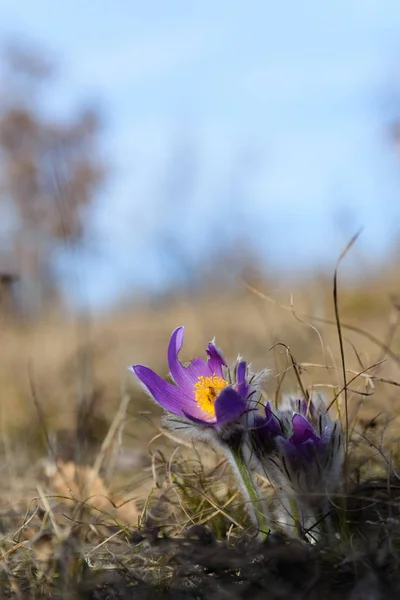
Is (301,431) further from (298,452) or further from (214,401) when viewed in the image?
(214,401)

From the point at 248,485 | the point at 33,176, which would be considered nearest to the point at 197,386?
the point at 248,485

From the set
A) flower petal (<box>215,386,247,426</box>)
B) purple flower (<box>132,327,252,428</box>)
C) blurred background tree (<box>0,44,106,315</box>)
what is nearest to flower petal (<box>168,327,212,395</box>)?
purple flower (<box>132,327,252,428</box>)

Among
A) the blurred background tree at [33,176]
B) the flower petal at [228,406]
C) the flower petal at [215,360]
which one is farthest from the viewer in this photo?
the blurred background tree at [33,176]

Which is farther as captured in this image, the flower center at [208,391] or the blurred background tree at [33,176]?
the blurred background tree at [33,176]

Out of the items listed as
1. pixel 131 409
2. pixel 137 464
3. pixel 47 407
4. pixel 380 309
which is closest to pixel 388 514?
pixel 137 464

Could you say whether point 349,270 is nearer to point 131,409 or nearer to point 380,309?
point 380,309

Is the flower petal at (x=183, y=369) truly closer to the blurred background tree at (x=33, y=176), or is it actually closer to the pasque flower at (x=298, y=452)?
the pasque flower at (x=298, y=452)

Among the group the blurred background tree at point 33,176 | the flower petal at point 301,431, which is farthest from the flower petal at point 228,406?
the blurred background tree at point 33,176
